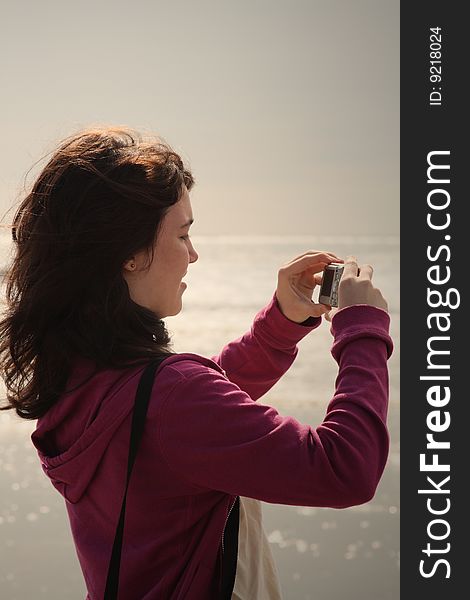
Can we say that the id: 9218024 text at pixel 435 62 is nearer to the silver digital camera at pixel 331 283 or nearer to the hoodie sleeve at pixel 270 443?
the silver digital camera at pixel 331 283

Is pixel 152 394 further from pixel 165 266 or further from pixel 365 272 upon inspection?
pixel 365 272

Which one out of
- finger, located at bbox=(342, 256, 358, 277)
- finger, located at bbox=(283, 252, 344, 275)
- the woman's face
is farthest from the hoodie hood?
finger, located at bbox=(283, 252, 344, 275)

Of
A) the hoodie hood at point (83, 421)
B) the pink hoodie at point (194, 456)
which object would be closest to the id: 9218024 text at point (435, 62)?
the pink hoodie at point (194, 456)

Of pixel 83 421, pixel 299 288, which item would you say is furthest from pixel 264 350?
pixel 83 421

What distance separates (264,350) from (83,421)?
0.64 meters

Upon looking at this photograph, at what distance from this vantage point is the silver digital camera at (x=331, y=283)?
169cm

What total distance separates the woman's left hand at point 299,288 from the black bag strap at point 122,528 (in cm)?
54

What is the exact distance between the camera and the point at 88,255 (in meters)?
1.54

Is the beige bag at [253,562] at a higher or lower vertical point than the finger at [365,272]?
lower

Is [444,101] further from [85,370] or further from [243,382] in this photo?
[85,370]

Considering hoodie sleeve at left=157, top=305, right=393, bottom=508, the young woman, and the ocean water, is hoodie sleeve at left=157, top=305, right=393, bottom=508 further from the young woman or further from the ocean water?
the ocean water

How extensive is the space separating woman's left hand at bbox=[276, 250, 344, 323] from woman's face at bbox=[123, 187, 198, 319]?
1.18ft

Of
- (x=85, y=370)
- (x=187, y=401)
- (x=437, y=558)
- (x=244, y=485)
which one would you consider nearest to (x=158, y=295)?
(x=85, y=370)

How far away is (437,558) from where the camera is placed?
353 cm
